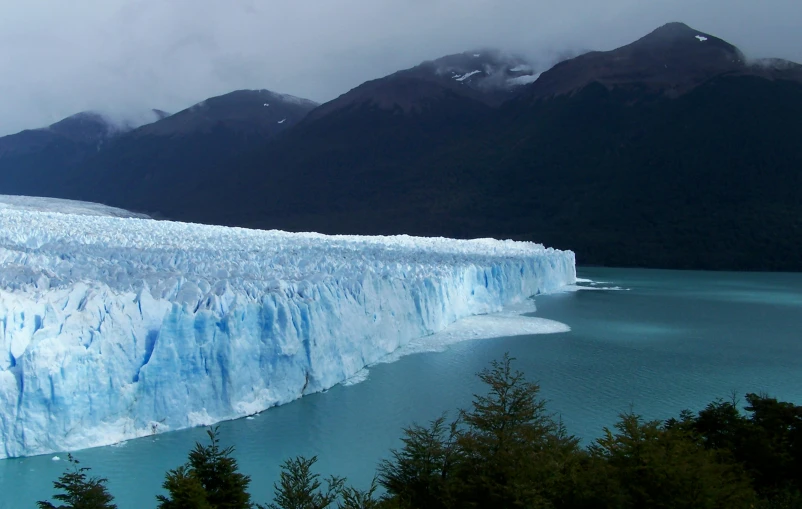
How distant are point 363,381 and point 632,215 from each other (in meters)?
Answer: 33.4

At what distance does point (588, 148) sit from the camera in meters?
46.2

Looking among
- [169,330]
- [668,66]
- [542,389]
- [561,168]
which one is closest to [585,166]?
[561,168]

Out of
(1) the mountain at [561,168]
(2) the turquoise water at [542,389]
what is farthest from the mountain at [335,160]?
(2) the turquoise water at [542,389]

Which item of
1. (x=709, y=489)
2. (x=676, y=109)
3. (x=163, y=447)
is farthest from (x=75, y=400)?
(x=676, y=109)

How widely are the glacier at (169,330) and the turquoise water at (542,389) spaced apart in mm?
307

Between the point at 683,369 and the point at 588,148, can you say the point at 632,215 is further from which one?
the point at 683,369

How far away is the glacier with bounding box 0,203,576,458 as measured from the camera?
5.80m

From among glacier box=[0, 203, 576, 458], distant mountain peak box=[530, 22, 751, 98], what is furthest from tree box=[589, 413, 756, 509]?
distant mountain peak box=[530, 22, 751, 98]

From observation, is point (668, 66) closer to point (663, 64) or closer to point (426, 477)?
point (663, 64)

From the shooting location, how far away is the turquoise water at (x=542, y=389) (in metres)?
5.58

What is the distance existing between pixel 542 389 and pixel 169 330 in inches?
187

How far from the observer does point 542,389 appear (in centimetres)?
837

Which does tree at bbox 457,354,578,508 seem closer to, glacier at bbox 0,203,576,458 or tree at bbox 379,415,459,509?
tree at bbox 379,415,459,509

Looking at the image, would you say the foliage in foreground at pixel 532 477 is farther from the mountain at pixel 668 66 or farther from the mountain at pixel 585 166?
the mountain at pixel 668 66
